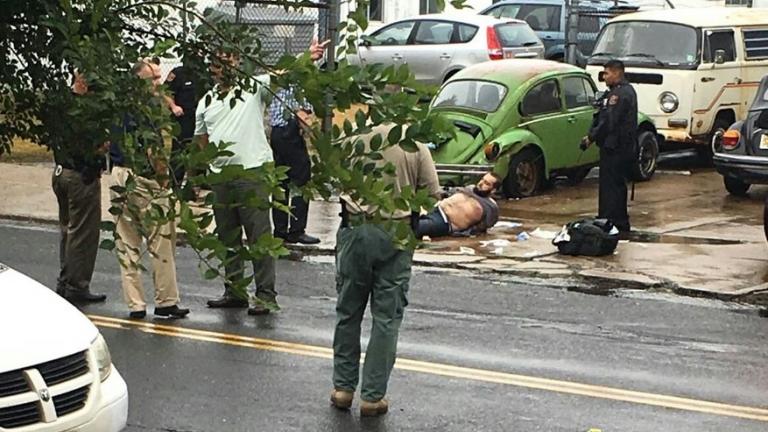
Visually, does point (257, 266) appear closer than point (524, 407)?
No

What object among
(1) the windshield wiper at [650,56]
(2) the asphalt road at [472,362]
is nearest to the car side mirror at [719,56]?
(1) the windshield wiper at [650,56]

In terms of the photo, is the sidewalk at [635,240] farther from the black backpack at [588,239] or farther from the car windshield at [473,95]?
the car windshield at [473,95]

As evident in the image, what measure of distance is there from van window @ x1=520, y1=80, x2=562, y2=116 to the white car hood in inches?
449

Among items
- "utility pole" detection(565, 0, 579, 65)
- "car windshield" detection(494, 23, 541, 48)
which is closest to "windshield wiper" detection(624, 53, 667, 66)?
"utility pole" detection(565, 0, 579, 65)

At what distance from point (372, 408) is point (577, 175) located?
36.8 feet

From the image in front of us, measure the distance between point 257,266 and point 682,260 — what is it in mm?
4667

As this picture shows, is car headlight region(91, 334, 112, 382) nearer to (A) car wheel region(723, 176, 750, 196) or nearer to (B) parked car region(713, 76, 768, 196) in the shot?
(B) parked car region(713, 76, 768, 196)

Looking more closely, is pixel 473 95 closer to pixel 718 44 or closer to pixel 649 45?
pixel 649 45

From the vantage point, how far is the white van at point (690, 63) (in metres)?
19.2

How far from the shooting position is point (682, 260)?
13109mm

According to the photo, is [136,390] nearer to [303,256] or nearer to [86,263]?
[86,263]

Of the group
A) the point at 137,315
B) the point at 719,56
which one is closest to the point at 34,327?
the point at 137,315

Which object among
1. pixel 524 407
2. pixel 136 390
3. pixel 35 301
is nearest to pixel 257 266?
pixel 136 390

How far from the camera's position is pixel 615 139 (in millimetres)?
14297
